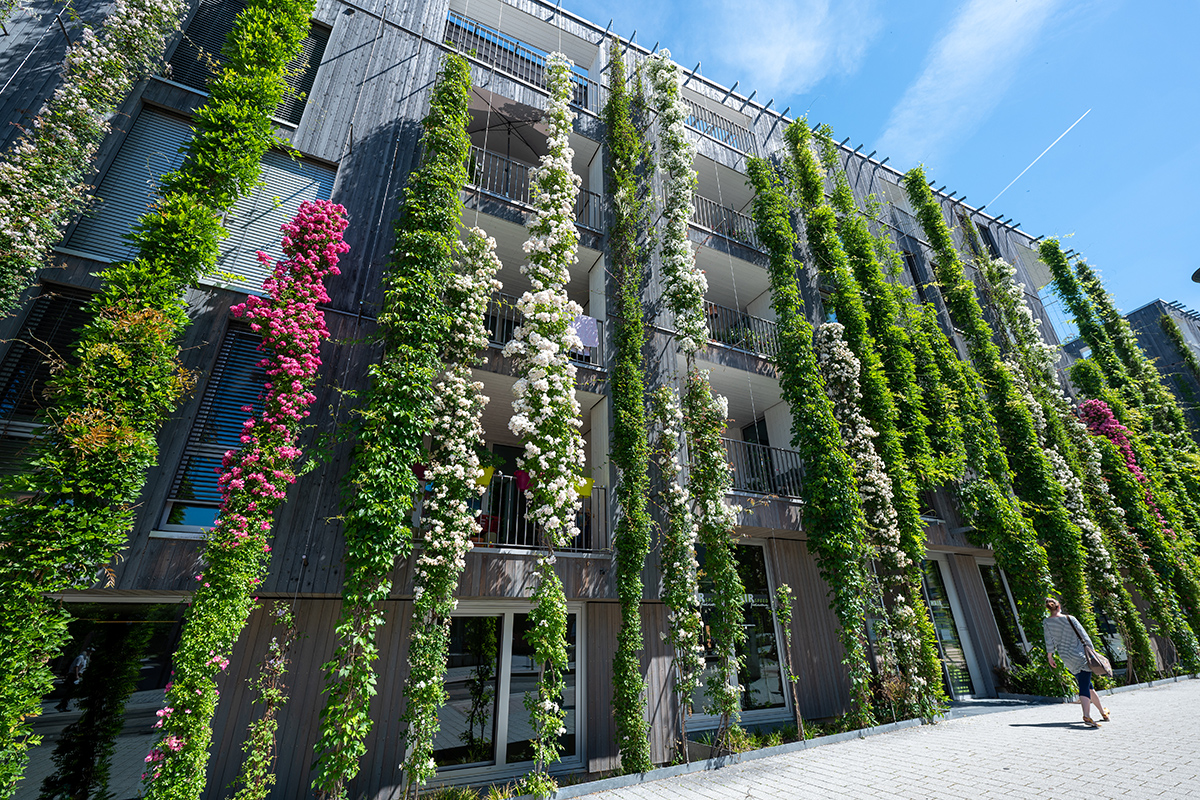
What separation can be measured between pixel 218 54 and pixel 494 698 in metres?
11.0

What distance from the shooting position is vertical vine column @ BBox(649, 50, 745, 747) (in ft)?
21.8

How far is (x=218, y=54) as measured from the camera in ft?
25.2

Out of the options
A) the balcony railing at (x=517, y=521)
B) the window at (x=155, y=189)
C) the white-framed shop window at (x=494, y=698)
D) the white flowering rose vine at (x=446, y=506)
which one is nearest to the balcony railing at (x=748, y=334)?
the balcony railing at (x=517, y=521)

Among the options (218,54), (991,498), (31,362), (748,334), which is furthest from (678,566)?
(218,54)

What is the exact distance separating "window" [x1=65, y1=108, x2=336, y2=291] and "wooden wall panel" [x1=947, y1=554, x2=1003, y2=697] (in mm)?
14777

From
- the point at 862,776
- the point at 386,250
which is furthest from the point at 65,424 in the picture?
the point at 862,776

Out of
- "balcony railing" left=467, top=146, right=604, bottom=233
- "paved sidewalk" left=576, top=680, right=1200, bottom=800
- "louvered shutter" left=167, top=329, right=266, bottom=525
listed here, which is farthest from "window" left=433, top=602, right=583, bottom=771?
"balcony railing" left=467, top=146, right=604, bottom=233

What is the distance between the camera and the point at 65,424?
4176 millimetres

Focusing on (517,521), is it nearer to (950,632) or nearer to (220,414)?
(220,414)

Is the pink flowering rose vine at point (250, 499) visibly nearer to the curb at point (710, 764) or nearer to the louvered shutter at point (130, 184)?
the louvered shutter at point (130, 184)

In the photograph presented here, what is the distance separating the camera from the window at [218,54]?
24.3 feet

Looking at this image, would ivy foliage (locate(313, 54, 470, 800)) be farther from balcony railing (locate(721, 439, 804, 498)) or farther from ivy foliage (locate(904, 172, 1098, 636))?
ivy foliage (locate(904, 172, 1098, 636))

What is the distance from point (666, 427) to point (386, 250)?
527 cm

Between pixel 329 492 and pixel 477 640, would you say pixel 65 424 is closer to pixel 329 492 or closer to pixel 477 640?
pixel 329 492
